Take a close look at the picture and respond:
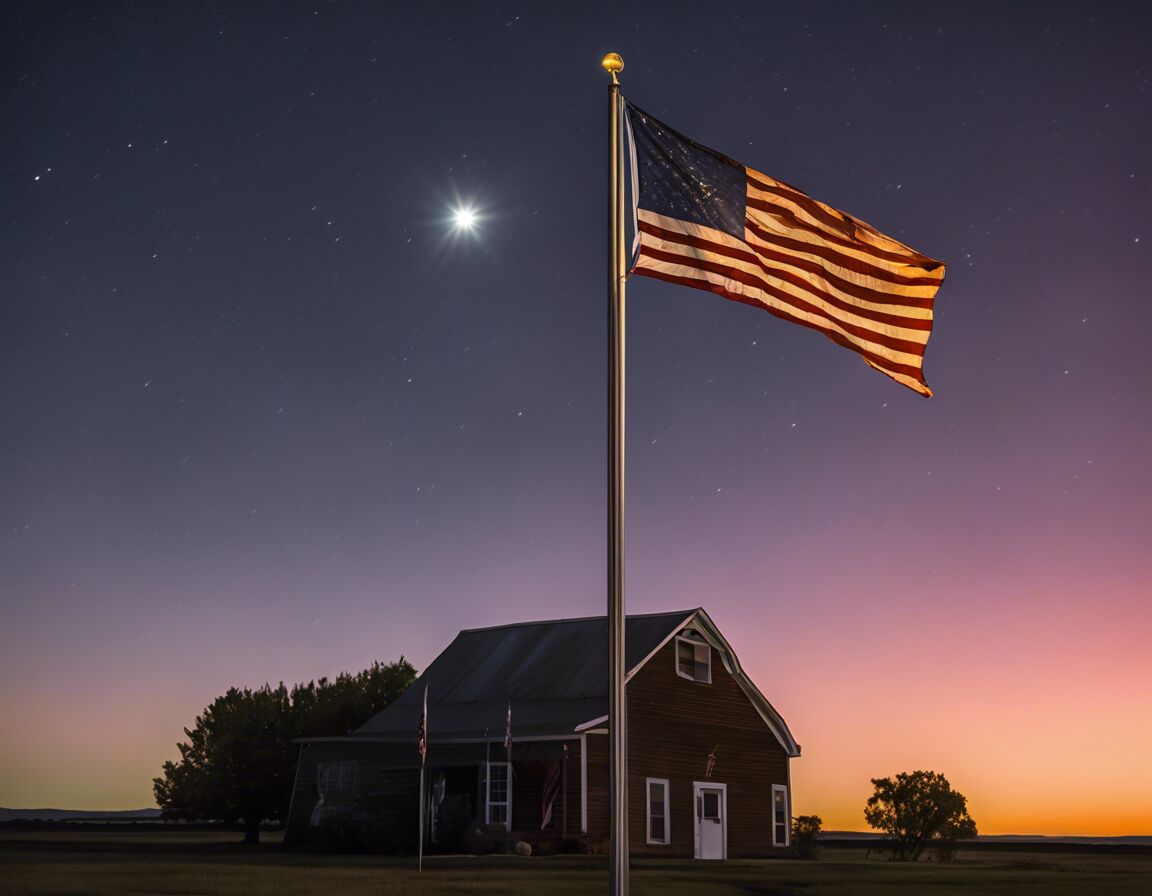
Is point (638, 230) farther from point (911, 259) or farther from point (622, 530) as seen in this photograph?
point (911, 259)

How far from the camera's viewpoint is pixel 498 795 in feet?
119

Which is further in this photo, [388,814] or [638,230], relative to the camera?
[388,814]

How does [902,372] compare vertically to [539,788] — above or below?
above

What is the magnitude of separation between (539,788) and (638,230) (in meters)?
25.8

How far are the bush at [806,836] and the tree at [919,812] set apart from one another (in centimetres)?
326

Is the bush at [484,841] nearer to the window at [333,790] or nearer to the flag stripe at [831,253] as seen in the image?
the window at [333,790]

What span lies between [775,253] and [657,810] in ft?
88.0

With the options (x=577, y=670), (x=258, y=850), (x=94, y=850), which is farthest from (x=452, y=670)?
(x=94, y=850)

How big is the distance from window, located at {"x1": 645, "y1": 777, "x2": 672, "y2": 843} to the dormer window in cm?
348

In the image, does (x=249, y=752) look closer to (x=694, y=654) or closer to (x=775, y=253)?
(x=694, y=654)

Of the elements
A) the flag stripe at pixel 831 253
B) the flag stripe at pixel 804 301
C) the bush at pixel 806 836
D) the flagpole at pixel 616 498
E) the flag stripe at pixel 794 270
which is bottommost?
the bush at pixel 806 836

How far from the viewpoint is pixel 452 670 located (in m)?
43.4

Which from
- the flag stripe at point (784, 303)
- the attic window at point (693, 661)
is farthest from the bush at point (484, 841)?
the flag stripe at point (784, 303)

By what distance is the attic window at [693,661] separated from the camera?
130 feet
